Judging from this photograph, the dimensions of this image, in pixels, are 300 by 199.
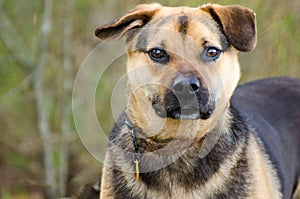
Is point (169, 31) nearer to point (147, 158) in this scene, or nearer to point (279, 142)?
point (147, 158)

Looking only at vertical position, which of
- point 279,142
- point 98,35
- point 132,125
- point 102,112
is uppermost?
point 98,35

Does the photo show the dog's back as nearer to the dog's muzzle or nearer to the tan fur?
the tan fur

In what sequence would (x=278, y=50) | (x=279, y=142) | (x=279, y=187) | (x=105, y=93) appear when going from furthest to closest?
(x=105, y=93) → (x=278, y=50) → (x=279, y=142) → (x=279, y=187)

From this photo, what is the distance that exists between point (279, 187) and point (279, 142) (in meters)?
0.51

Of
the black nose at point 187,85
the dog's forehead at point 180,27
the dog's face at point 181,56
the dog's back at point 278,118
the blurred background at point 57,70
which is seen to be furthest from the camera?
the blurred background at point 57,70

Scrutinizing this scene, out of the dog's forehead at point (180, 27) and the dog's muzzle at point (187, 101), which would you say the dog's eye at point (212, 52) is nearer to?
the dog's forehead at point (180, 27)

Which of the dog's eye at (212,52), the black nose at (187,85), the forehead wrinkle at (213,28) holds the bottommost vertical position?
the black nose at (187,85)

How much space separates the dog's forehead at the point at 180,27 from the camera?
17.0 ft

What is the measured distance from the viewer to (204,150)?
17.1 feet

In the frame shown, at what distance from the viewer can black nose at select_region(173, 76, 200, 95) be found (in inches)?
190

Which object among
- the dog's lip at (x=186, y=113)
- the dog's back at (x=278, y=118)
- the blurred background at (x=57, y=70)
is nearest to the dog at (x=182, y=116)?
the dog's lip at (x=186, y=113)

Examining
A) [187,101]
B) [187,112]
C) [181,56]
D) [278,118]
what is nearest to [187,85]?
[187,101]

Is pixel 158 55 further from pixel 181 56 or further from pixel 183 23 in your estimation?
pixel 183 23

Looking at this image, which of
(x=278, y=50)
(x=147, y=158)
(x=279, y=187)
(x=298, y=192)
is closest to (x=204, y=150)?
(x=147, y=158)
